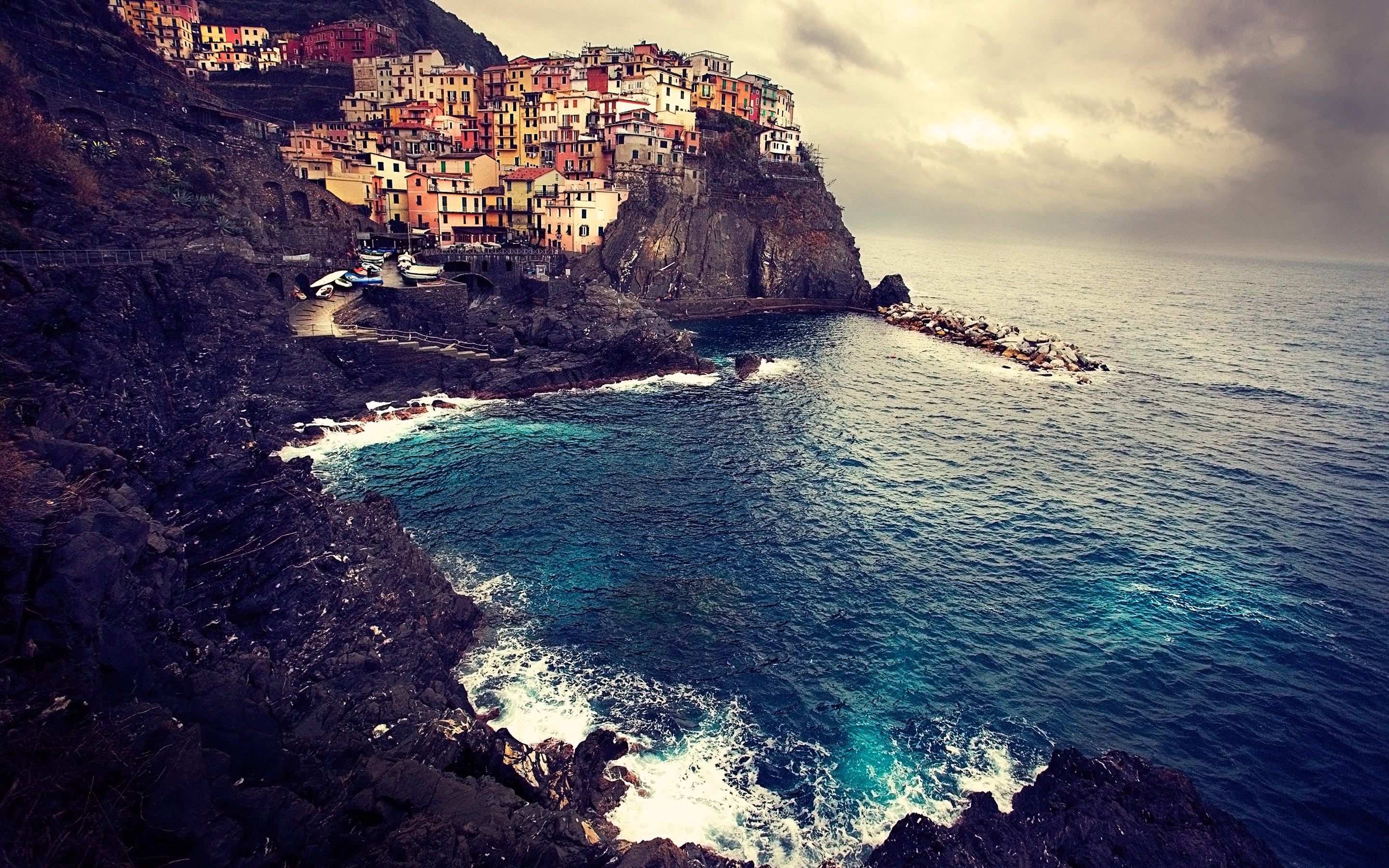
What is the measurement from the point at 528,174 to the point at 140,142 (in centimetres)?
4671

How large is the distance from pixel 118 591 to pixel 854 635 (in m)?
30.6

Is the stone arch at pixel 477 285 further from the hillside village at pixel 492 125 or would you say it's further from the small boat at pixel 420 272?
the hillside village at pixel 492 125

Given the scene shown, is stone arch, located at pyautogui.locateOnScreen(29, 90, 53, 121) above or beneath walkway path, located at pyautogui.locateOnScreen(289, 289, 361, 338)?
above

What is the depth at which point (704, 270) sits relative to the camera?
11144cm

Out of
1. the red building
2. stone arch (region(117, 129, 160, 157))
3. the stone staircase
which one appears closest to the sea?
the stone staircase

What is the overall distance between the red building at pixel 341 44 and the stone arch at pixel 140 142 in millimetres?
73928

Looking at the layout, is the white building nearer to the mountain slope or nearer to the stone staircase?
the stone staircase

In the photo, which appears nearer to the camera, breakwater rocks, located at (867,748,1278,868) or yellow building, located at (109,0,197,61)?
breakwater rocks, located at (867,748,1278,868)

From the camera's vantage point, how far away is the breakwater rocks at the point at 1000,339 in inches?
3637

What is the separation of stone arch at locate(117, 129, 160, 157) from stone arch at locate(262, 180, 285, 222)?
10287 millimetres

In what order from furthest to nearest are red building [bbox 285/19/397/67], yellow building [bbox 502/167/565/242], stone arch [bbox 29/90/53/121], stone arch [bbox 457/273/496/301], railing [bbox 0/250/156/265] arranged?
red building [bbox 285/19/397/67] → yellow building [bbox 502/167/565/242] → stone arch [bbox 457/273/496/301] → stone arch [bbox 29/90/53/121] → railing [bbox 0/250/156/265]

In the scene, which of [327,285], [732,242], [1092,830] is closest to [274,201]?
[327,285]

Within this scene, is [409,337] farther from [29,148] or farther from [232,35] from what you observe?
[232,35]

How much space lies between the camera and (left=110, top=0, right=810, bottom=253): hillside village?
9444 centimetres
